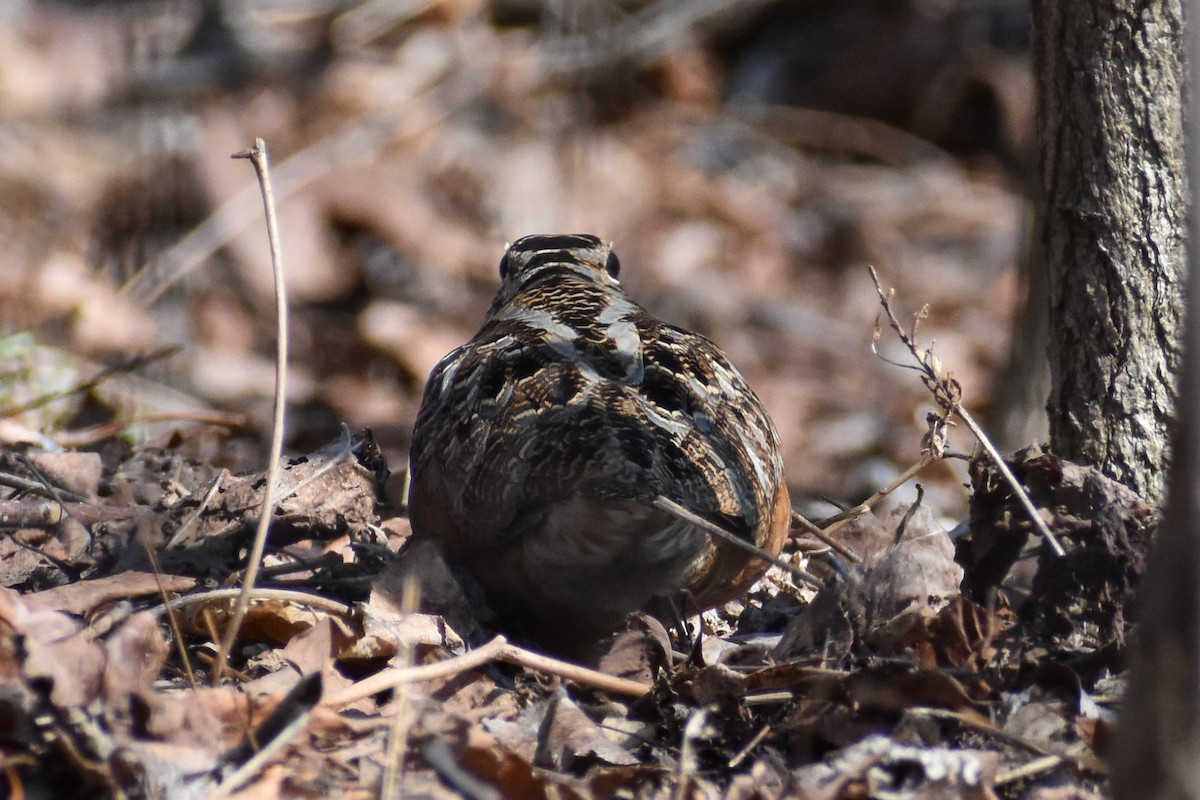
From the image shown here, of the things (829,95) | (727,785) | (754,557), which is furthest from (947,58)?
(727,785)

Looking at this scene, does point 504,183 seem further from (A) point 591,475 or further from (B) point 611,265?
(A) point 591,475

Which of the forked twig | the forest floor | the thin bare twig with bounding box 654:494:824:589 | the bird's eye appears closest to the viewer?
the forest floor

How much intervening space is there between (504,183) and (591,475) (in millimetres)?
9902

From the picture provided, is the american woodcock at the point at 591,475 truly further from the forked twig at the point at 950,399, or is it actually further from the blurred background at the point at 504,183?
the blurred background at the point at 504,183

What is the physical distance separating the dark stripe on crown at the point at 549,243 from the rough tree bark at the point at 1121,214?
2.24 m

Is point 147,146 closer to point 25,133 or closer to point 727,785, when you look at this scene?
point 25,133

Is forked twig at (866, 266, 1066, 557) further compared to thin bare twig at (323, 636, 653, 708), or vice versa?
forked twig at (866, 266, 1066, 557)

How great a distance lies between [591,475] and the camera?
3910mm

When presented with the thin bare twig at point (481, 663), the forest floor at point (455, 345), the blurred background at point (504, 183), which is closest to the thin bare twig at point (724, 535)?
the forest floor at point (455, 345)

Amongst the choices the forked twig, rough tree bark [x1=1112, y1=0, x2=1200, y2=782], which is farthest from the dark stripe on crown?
rough tree bark [x1=1112, y1=0, x2=1200, y2=782]

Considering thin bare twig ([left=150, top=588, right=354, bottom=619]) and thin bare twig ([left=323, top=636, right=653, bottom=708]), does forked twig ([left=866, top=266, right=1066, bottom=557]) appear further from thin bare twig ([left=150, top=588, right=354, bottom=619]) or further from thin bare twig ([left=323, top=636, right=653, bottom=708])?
thin bare twig ([left=150, top=588, right=354, bottom=619])

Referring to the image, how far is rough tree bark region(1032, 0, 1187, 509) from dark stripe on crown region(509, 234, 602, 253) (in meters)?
2.24

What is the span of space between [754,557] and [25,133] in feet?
35.3

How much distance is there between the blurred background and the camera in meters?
10.5
